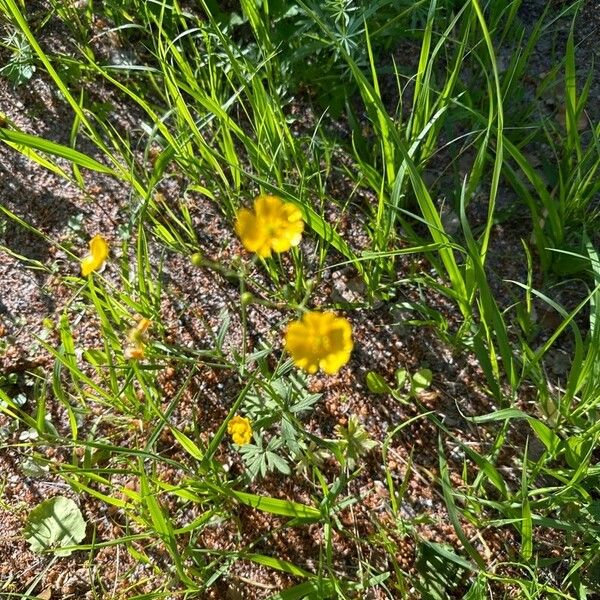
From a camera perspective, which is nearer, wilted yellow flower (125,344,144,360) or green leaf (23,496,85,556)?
wilted yellow flower (125,344,144,360)

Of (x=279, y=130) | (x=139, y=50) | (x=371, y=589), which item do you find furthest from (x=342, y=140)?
(x=371, y=589)

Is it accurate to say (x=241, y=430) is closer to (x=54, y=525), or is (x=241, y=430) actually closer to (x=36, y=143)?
(x=54, y=525)

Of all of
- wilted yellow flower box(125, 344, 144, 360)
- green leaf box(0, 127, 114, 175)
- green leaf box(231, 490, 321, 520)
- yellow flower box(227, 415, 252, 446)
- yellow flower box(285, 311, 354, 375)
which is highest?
green leaf box(0, 127, 114, 175)

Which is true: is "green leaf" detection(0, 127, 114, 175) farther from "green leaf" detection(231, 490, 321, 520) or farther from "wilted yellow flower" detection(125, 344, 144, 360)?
"green leaf" detection(231, 490, 321, 520)

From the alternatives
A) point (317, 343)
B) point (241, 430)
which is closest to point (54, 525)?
point (241, 430)

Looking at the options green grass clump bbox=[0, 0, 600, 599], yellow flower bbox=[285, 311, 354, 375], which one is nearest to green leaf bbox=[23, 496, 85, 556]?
green grass clump bbox=[0, 0, 600, 599]

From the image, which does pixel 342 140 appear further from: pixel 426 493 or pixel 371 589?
pixel 371 589
